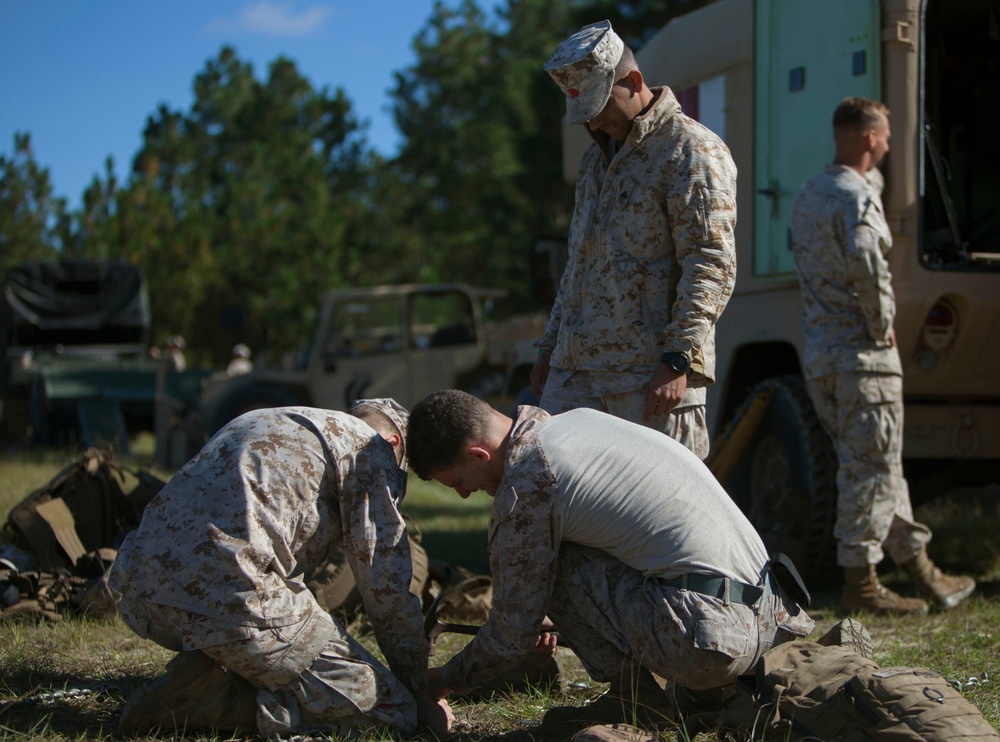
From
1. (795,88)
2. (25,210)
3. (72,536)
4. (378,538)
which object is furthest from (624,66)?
(25,210)

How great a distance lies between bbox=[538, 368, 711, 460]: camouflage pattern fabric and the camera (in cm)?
362

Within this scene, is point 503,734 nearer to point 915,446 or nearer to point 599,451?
point 599,451

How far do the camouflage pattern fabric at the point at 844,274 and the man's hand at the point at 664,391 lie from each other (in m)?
1.43

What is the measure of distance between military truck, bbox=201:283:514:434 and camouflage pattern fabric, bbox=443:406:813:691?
7573 mm

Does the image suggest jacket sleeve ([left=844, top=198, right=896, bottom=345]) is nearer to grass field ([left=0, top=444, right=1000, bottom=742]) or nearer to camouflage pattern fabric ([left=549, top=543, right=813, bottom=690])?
grass field ([left=0, top=444, right=1000, bottom=742])

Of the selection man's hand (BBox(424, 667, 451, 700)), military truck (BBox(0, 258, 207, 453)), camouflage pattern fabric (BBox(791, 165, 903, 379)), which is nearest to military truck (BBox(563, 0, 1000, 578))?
camouflage pattern fabric (BBox(791, 165, 903, 379))

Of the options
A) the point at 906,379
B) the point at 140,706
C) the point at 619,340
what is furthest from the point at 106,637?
the point at 906,379

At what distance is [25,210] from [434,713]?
22.6m

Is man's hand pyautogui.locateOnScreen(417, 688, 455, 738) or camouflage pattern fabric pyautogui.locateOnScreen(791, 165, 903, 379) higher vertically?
camouflage pattern fabric pyautogui.locateOnScreen(791, 165, 903, 379)

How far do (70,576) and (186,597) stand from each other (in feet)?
5.89

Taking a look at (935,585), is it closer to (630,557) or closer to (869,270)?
(869,270)

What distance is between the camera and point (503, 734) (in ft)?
10.3

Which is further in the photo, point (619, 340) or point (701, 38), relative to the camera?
point (701, 38)

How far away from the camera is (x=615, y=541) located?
2.93m
